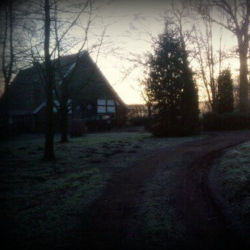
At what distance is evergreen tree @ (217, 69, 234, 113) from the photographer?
22062mm

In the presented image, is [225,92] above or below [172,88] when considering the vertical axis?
above

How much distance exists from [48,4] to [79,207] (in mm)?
6791

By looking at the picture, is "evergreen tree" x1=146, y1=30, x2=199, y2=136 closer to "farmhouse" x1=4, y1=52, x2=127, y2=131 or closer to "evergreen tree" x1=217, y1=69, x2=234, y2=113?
"farmhouse" x1=4, y1=52, x2=127, y2=131

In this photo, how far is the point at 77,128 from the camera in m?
17.8

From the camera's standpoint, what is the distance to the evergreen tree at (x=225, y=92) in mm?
22062

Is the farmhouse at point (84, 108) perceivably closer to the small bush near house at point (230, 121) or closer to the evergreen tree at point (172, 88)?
the evergreen tree at point (172, 88)

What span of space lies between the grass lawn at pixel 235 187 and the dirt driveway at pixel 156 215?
225 millimetres

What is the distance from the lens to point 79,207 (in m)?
4.04

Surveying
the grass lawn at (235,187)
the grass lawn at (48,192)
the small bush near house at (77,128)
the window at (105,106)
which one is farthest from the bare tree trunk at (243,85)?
the window at (105,106)

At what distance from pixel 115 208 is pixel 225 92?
21.6 metres

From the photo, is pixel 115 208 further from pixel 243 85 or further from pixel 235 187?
pixel 243 85

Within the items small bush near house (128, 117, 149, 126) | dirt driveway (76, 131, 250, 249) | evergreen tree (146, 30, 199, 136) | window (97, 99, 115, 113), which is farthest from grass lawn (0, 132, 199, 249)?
small bush near house (128, 117, 149, 126)

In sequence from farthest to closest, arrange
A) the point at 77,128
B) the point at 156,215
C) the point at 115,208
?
the point at 77,128 → the point at 115,208 → the point at 156,215

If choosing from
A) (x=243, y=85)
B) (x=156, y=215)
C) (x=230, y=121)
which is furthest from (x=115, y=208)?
(x=243, y=85)
